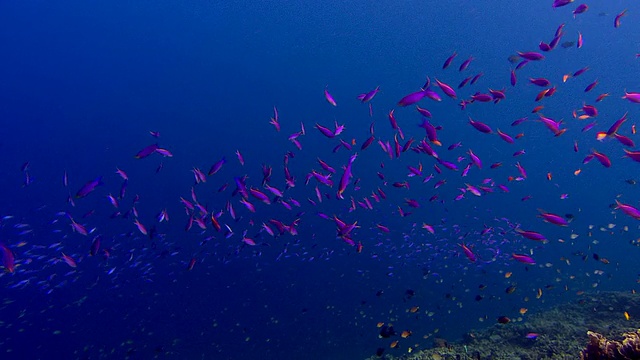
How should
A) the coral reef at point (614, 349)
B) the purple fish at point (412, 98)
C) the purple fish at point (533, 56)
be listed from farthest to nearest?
1. the purple fish at point (533, 56)
2. the purple fish at point (412, 98)
3. the coral reef at point (614, 349)

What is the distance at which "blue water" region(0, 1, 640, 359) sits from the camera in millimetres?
23484

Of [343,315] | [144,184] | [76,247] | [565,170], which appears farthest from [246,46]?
[565,170]

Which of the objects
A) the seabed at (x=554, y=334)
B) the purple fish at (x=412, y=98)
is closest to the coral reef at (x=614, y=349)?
the seabed at (x=554, y=334)

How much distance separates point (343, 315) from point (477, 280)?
54.2ft

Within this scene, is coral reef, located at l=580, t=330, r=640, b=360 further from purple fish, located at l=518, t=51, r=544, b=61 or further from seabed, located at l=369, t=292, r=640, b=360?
purple fish, located at l=518, t=51, r=544, b=61

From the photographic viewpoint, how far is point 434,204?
42000 mm

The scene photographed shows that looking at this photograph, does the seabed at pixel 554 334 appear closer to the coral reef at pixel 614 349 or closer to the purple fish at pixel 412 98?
the coral reef at pixel 614 349

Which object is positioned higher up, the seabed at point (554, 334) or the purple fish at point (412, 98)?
the purple fish at point (412, 98)

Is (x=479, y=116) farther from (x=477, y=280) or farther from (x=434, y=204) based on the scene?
(x=477, y=280)

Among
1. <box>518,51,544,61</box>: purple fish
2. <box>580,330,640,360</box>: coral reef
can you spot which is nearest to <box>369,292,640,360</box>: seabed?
Answer: <box>580,330,640,360</box>: coral reef

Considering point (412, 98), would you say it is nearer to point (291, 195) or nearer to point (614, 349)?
point (614, 349)

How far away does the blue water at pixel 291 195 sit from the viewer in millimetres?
23484

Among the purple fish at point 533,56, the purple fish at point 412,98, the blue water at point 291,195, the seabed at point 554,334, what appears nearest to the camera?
the purple fish at point 412,98

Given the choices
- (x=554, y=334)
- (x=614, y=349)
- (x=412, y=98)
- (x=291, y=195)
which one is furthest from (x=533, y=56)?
(x=291, y=195)
